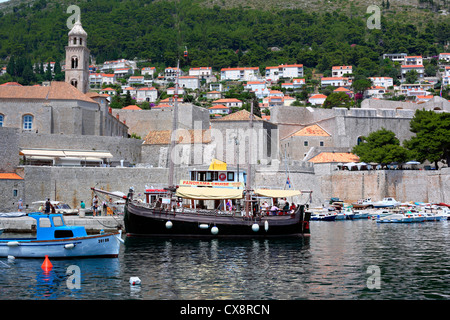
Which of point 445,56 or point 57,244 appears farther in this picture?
point 445,56

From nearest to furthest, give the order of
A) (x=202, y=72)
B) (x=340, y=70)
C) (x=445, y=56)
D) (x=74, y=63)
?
1. (x=74, y=63)
2. (x=340, y=70)
3. (x=202, y=72)
4. (x=445, y=56)

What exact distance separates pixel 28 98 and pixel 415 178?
33.9 meters

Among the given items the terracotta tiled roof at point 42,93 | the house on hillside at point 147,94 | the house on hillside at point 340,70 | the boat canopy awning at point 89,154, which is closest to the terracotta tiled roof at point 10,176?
the boat canopy awning at point 89,154

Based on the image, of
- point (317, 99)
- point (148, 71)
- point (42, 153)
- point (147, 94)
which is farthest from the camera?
point (148, 71)

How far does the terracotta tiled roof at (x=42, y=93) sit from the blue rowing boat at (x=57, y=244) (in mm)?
27444

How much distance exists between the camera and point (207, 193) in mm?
29781

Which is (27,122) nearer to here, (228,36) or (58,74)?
(58,74)

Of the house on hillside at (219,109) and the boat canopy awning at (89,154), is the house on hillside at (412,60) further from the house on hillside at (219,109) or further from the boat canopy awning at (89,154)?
the boat canopy awning at (89,154)

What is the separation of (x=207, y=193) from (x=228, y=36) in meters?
151

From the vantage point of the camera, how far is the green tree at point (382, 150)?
4966cm

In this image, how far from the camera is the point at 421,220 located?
4159 centimetres

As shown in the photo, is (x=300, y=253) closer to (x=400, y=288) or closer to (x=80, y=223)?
(x=400, y=288)

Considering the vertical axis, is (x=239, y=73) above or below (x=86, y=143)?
above

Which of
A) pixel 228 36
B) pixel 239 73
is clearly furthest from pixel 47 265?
pixel 228 36
